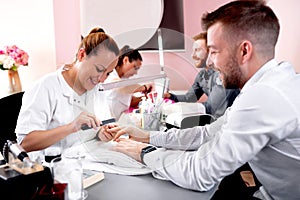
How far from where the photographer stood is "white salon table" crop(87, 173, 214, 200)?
89 cm

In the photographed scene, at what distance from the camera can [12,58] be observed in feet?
8.27

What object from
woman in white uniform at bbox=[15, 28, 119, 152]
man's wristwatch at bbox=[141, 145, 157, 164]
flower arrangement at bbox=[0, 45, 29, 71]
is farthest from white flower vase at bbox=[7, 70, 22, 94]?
man's wristwatch at bbox=[141, 145, 157, 164]

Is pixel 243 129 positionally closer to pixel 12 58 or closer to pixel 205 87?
pixel 205 87

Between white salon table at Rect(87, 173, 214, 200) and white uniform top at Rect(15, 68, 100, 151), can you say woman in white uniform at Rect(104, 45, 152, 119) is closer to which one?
white uniform top at Rect(15, 68, 100, 151)

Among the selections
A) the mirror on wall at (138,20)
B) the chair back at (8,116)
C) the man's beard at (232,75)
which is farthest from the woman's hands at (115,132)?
the chair back at (8,116)

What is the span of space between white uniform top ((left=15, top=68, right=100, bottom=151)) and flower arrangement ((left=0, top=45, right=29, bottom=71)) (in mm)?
1263

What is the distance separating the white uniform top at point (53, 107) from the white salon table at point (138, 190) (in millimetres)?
292

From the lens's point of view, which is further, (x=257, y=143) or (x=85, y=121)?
(x=85, y=121)

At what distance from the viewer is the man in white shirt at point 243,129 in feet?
3.23

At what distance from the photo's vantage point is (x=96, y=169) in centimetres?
107

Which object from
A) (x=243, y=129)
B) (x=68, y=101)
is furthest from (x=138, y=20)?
(x=243, y=129)

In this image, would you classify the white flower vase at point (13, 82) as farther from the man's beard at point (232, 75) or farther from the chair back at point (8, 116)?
the man's beard at point (232, 75)

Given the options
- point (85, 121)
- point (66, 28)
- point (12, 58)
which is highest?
point (66, 28)

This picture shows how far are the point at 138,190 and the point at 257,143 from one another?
40cm
